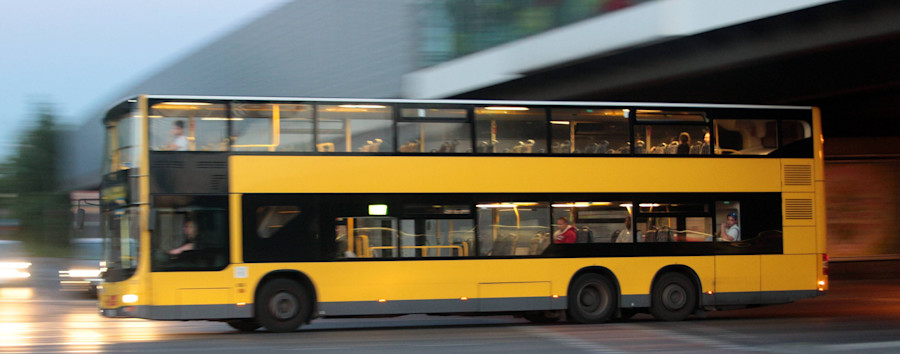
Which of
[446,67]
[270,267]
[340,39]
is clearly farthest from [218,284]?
[340,39]

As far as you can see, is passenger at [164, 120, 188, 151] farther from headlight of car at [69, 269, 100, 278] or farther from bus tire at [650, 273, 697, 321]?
headlight of car at [69, 269, 100, 278]

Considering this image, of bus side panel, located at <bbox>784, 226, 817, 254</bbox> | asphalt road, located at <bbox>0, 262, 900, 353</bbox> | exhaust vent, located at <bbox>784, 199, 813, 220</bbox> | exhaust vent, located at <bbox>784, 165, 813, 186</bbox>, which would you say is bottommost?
asphalt road, located at <bbox>0, 262, 900, 353</bbox>

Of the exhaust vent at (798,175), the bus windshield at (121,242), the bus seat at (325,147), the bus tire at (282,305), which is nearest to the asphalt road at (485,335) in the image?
the bus tire at (282,305)

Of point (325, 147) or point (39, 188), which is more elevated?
point (39, 188)

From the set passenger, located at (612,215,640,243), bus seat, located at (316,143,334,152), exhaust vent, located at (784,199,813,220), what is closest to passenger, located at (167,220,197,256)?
bus seat, located at (316,143,334,152)

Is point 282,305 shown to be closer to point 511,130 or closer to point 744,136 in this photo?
point 511,130

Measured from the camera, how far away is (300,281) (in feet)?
45.4

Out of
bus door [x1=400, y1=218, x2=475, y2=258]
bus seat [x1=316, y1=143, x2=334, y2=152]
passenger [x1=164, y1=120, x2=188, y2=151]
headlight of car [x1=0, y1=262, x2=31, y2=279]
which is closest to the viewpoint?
passenger [x1=164, y1=120, x2=188, y2=151]

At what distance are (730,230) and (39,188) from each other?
57900 millimetres

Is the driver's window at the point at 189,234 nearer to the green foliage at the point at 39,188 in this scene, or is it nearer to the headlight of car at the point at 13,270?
the headlight of car at the point at 13,270

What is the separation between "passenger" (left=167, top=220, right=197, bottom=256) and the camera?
43.5ft

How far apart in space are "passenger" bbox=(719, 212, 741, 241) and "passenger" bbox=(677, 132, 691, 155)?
1.33 meters

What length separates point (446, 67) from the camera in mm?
25688

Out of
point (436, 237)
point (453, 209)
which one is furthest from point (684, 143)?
point (436, 237)
